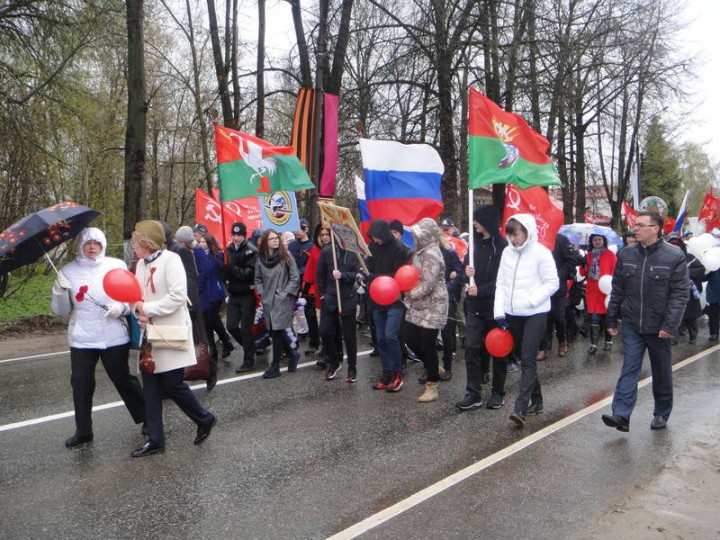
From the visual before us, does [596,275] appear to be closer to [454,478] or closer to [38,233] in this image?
[454,478]

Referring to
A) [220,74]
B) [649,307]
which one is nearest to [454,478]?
[649,307]

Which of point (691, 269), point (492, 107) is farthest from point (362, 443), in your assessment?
point (691, 269)

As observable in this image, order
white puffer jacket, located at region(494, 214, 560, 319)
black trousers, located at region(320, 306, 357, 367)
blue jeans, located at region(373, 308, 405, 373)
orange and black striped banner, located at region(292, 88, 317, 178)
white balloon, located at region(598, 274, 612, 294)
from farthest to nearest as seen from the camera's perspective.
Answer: orange and black striped banner, located at region(292, 88, 317, 178), white balloon, located at region(598, 274, 612, 294), black trousers, located at region(320, 306, 357, 367), blue jeans, located at region(373, 308, 405, 373), white puffer jacket, located at region(494, 214, 560, 319)

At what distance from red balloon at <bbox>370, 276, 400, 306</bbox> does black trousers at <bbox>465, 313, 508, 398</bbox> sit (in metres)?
0.78

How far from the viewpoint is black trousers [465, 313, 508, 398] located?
6258 mm

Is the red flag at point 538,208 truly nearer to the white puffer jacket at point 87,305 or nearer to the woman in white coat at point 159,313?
the woman in white coat at point 159,313

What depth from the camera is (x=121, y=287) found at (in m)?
4.71

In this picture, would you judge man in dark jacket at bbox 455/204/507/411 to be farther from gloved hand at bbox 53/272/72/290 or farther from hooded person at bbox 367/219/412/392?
gloved hand at bbox 53/272/72/290

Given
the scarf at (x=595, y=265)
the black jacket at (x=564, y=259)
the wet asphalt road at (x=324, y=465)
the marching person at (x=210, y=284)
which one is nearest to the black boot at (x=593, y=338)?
the scarf at (x=595, y=265)

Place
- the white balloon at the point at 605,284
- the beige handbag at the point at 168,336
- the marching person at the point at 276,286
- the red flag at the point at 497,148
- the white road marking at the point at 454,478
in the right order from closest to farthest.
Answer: the white road marking at the point at 454,478, the beige handbag at the point at 168,336, the red flag at the point at 497,148, the marching person at the point at 276,286, the white balloon at the point at 605,284

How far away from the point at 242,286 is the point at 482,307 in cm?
327

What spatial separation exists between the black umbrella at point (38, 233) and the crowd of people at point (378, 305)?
0.17m

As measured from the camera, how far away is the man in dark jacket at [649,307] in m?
5.34

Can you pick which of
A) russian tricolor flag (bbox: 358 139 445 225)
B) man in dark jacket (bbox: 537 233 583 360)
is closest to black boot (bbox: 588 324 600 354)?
man in dark jacket (bbox: 537 233 583 360)
